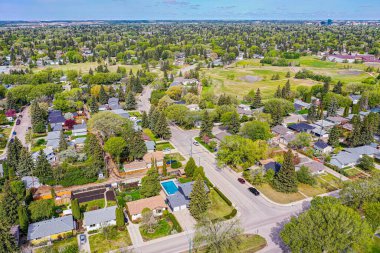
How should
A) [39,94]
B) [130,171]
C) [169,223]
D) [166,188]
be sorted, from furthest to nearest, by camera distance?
[39,94], [130,171], [166,188], [169,223]

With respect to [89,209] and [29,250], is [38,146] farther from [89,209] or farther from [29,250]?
[29,250]

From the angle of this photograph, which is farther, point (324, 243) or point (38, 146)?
point (38, 146)

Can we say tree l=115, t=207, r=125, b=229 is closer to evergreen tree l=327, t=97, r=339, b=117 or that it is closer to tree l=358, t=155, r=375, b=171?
tree l=358, t=155, r=375, b=171

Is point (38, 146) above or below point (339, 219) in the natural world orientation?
below

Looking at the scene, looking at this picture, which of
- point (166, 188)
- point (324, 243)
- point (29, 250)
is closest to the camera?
point (324, 243)

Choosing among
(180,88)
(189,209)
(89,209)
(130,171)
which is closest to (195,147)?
(130,171)

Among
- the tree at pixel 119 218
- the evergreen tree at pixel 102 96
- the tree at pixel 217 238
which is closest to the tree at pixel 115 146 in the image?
the tree at pixel 119 218

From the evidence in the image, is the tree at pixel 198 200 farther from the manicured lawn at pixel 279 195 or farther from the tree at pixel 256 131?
the tree at pixel 256 131
